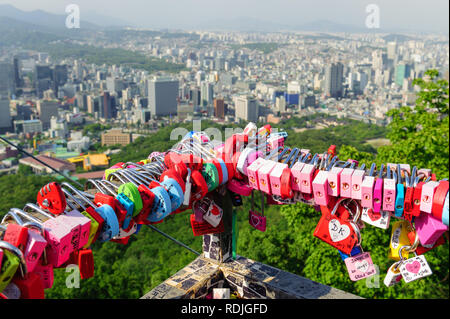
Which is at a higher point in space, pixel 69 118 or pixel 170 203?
pixel 170 203

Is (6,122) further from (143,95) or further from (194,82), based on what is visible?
(194,82)

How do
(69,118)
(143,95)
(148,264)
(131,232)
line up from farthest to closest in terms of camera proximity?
(143,95) → (69,118) → (148,264) → (131,232)

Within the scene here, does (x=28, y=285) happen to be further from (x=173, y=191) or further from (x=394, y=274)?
(x=394, y=274)

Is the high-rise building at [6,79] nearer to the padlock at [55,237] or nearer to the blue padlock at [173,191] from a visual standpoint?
the blue padlock at [173,191]

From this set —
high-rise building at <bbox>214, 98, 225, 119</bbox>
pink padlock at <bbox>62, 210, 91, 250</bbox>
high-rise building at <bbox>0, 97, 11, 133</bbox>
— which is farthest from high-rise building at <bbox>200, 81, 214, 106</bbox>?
pink padlock at <bbox>62, 210, 91, 250</bbox>

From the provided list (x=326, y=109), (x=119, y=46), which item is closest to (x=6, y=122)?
(x=119, y=46)

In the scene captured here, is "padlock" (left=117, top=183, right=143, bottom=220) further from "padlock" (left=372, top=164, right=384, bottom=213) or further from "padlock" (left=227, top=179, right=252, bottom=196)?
"padlock" (left=372, top=164, right=384, bottom=213)

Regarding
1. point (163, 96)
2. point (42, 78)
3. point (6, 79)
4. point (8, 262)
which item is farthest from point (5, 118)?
point (8, 262)
